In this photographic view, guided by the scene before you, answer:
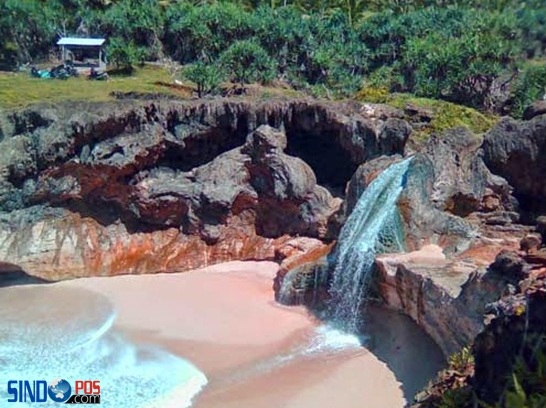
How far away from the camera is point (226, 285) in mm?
28250

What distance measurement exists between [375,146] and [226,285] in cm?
975

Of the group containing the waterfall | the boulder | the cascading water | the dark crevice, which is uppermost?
the boulder

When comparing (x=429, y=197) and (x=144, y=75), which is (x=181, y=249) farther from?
(x=144, y=75)

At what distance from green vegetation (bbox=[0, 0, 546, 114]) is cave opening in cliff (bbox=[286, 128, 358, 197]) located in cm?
1435

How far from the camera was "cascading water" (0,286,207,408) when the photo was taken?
18906 mm

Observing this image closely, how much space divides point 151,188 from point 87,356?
1120 centimetres

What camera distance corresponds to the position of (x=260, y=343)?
2252 cm

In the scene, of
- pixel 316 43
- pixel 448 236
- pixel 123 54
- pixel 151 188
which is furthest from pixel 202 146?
pixel 316 43

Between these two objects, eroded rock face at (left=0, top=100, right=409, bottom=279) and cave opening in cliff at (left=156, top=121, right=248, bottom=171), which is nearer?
eroded rock face at (left=0, top=100, right=409, bottom=279)

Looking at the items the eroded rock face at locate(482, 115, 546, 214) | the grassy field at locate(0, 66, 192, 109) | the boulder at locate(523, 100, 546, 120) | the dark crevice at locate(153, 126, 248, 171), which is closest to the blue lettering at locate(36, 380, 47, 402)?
the dark crevice at locate(153, 126, 248, 171)

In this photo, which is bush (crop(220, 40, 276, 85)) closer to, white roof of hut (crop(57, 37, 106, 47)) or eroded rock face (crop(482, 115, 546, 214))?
white roof of hut (crop(57, 37, 106, 47))

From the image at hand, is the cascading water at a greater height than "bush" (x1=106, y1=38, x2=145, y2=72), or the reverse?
"bush" (x1=106, y1=38, x2=145, y2=72)

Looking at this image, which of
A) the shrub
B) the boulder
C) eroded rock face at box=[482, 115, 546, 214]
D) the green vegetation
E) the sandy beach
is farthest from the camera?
the green vegetation

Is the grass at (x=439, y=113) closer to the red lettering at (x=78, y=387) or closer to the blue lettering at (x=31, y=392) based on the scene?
the red lettering at (x=78, y=387)
